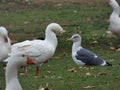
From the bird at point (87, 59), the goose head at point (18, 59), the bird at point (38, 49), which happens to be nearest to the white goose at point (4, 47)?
the bird at point (38, 49)

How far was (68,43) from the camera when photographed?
16.6m

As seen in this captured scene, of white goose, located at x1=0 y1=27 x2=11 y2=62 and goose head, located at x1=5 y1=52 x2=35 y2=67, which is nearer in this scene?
goose head, located at x1=5 y1=52 x2=35 y2=67

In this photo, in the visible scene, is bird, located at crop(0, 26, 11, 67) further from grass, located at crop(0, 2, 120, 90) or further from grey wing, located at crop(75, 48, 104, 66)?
grey wing, located at crop(75, 48, 104, 66)

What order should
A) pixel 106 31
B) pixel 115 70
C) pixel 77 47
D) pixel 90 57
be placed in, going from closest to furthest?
pixel 115 70, pixel 90 57, pixel 77 47, pixel 106 31

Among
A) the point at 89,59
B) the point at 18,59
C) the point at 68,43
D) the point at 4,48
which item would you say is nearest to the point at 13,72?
the point at 18,59

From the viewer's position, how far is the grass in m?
10.8

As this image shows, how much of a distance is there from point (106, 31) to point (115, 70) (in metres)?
7.06

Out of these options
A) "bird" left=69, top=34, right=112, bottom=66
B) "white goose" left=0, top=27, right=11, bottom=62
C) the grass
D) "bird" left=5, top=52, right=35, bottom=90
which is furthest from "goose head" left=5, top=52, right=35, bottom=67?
"bird" left=69, top=34, right=112, bottom=66

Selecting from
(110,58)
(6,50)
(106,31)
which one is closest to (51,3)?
(106,31)

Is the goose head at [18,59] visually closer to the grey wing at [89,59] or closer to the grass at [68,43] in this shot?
the grass at [68,43]

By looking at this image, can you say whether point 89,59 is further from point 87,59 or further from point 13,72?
point 13,72

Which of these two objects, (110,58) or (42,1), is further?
(42,1)

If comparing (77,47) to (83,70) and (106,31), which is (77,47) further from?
(106,31)

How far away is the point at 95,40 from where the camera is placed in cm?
1730
